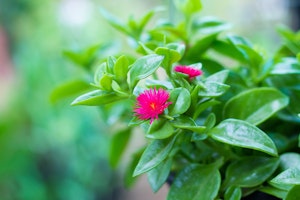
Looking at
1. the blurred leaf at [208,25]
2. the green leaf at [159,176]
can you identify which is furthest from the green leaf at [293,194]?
the blurred leaf at [208,25]

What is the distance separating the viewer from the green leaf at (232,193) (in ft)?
1.06

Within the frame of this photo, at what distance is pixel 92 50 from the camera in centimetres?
49

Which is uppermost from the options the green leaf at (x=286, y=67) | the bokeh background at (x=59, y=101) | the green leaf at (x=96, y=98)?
the green leaf at (x=96, y=98)

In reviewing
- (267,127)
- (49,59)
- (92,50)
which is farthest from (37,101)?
(267,127)

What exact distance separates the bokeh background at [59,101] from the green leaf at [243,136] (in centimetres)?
111

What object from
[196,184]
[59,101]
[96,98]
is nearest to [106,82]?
[96,98]

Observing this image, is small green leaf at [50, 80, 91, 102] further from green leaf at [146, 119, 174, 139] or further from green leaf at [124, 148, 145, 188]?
green leaf at [146, 119, 174, 139]

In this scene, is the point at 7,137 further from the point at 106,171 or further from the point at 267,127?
the point at 267,127

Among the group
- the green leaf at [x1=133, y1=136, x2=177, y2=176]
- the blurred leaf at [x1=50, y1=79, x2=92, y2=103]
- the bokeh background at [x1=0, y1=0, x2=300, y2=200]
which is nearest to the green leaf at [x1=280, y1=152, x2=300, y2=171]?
the green leaf at [x1=133, y1=136, x2=177, y2=176]

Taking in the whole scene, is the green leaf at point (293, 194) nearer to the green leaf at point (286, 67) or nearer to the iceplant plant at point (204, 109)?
the iceplant plant at point (204, 109)

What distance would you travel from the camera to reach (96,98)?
298 mm

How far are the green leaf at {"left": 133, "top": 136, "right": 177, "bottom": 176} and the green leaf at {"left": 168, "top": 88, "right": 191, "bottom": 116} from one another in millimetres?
28

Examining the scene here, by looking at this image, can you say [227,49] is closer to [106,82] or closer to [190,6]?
[190,6]

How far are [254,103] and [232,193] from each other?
0.09m
